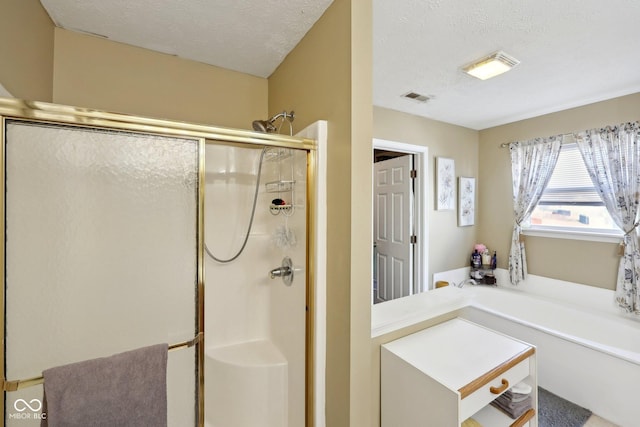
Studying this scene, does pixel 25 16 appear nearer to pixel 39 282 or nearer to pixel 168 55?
pixel 168 55

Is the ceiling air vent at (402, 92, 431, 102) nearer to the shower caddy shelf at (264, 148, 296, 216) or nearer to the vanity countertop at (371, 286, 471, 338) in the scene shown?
the shower caddy shelf at (264, 148, 296, 216)

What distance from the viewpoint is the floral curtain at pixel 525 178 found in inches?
111

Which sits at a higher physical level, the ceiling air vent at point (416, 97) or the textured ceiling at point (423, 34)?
the ceiling air vent at point (416, 97)

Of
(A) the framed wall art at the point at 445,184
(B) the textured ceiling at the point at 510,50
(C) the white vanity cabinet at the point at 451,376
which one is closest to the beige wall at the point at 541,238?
(B) the textured ceiling at the point at 510,50

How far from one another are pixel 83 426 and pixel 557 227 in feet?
12.6

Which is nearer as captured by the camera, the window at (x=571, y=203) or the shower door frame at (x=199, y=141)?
the shower door frame at (x=199, y=141)

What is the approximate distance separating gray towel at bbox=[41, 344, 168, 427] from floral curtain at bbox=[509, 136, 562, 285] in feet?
11.4

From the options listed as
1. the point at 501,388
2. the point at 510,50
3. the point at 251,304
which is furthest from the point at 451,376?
the point at 510,50

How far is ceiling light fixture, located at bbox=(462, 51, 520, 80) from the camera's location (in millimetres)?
1766

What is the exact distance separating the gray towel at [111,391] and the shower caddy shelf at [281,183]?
856 millimetres

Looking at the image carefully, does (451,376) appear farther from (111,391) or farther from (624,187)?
(624,187)

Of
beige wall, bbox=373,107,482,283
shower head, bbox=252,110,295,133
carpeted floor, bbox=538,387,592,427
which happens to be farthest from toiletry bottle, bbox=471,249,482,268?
shower head, bbox=252,110,295,133

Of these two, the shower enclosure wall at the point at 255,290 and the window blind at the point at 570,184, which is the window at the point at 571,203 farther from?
the shower enclosure wall at the point at 255,290

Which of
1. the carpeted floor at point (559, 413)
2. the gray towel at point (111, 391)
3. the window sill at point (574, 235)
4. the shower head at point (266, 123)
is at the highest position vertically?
the shower head at point (266, 123)
